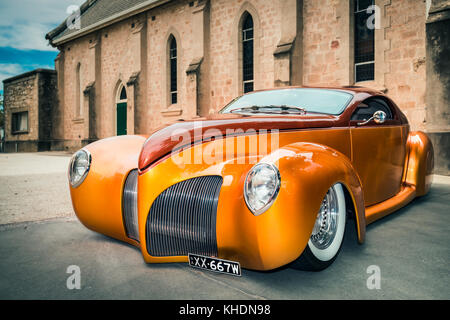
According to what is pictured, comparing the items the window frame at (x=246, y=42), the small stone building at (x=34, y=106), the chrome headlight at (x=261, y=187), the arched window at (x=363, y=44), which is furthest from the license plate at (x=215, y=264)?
the small stone building at (x=34, y=106)

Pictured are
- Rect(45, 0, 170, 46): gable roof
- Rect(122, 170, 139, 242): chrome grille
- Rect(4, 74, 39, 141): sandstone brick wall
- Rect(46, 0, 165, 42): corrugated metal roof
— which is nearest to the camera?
Rect(122, 170, 139, 242): chrome grille

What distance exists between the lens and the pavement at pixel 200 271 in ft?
6.47

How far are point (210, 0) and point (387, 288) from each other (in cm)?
1373

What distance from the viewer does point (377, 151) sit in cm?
318

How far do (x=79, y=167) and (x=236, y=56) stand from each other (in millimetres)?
10746

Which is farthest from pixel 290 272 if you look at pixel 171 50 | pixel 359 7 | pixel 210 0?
pixel 171 50

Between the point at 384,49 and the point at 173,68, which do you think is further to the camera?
the point at 173,68

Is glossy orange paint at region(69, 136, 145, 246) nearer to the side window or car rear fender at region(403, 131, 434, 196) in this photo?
the side window

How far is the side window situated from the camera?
10.7 feet

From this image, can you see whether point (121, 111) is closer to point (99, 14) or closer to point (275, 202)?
point (99, 14)

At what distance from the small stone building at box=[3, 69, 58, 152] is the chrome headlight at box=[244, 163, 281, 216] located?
81.3ft

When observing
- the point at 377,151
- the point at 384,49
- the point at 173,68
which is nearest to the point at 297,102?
the point at 377,151

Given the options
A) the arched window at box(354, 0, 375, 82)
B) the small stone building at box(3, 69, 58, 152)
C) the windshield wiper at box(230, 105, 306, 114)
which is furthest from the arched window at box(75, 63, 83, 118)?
the windshield wiper at box(230, 105, 306, 114)

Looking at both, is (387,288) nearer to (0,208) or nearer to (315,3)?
(0,208)
